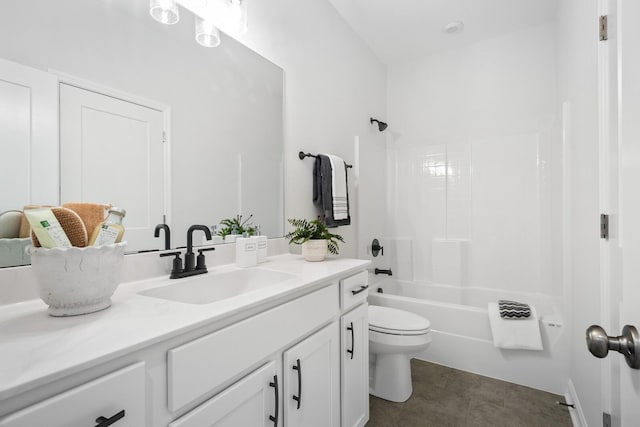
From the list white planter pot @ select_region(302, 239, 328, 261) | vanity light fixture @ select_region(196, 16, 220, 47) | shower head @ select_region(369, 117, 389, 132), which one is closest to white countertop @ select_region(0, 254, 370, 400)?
white planter pot @ select_region(302, 239, 328, 261)

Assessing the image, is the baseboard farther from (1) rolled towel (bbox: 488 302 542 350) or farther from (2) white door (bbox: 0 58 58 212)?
(2) white door (bbox: 0 58 58 212)

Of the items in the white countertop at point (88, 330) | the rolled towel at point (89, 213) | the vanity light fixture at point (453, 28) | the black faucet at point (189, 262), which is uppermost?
the vanity light fixture at point (453, 28)

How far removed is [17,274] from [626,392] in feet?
4.60

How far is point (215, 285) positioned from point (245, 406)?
50cm

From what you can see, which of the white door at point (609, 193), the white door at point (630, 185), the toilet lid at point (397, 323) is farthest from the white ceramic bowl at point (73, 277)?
the toilet lid at point (397, 323)

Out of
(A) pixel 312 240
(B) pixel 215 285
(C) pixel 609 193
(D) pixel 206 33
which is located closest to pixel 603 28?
(C) pixel 609 193

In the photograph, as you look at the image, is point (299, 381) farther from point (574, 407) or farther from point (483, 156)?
point (483, 156)

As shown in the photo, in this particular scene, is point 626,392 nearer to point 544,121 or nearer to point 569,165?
point 569,165

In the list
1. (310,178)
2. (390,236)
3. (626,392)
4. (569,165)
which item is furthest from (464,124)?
(626,392)

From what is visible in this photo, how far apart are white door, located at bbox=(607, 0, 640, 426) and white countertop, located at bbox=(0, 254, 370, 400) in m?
0.78

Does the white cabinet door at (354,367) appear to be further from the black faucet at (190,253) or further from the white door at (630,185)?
the white door at (630,185)

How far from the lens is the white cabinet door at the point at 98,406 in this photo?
461 millimetres

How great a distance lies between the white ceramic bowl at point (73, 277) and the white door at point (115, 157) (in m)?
0.12

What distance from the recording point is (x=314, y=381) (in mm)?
1137
